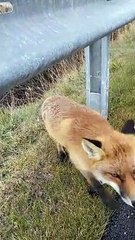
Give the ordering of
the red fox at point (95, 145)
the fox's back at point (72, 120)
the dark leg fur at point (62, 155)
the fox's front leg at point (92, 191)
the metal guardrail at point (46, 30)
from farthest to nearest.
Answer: the dark leg fur at point (62, 155) < the fox's back at point (72, 120) < the fox's front leg at point (92, 191) < the red fox at point (95, 145) < the metal guardrail at point (46, 30)

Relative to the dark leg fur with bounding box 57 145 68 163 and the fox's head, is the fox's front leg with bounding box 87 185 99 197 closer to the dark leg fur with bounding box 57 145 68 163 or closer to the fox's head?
the fox's head

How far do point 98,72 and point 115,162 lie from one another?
1330mm

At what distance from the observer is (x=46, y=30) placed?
2.37m

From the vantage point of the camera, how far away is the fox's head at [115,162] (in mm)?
3102

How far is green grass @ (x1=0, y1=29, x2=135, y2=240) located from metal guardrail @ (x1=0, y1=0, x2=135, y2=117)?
3.00ft

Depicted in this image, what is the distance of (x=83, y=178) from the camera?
361 centimetres

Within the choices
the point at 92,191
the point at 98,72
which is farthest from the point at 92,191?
the point at 98,72

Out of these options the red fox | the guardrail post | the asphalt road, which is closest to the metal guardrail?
the guardrail post

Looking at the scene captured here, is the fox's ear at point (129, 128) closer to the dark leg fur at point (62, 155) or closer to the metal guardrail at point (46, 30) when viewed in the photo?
the dark leg fur at point (62, 155)

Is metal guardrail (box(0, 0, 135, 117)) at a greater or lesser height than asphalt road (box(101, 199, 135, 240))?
greater

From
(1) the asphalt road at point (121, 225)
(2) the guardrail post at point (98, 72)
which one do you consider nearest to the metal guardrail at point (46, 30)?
(2) the guardrail post at point (98, 72)

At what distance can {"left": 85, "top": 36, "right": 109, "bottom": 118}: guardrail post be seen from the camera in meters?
4.22

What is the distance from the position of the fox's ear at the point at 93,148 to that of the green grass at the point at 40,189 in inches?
13.5

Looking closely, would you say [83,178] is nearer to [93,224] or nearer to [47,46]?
[93,224]
